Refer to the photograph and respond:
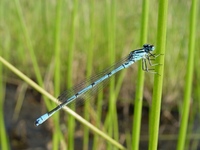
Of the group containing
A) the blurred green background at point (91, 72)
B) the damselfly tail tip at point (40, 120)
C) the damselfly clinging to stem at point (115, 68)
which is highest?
the blurred green background at point (91, 72)

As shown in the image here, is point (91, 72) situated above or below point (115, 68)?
above

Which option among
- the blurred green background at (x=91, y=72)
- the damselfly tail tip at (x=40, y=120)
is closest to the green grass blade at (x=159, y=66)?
the damselfly tail tip at (x=40, y=120)

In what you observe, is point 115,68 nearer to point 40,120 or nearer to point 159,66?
point 40,120

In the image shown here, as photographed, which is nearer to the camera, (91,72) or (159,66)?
(159,66)

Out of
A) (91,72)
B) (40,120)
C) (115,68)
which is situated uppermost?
(91,72)

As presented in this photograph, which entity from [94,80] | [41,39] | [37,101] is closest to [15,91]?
[37,101]

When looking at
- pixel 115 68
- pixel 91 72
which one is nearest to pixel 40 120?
A: pixel 115 68

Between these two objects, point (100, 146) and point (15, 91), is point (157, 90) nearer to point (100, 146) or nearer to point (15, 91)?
point (100, 146)

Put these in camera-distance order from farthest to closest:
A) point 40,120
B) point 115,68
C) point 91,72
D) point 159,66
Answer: point 91,72
point 115,68
point 40,120
point 159,66

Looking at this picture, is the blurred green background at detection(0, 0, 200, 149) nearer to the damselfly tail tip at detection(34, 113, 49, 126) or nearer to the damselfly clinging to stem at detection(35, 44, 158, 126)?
the damselfly clinging to stem at detection(35, 44, 158, 126)

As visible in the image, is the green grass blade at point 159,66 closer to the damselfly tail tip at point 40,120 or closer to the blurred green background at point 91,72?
the damselfly tail tip at point 40,120

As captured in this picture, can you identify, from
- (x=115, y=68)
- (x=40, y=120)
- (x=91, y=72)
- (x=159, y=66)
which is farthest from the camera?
(x=91, y=72)
